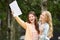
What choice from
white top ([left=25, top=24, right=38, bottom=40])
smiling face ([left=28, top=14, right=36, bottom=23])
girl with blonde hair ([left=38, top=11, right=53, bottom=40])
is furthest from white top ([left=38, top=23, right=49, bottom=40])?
smiling face ([left=28, top=14, right=36, bottom=23])

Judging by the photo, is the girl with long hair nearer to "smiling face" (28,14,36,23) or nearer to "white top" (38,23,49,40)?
"smiling face" (28,14,36,23)

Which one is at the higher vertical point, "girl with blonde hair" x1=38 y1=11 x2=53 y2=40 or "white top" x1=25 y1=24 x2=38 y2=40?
"girl with blonde hair" x1=38 y1=11 x2=53 y2=40

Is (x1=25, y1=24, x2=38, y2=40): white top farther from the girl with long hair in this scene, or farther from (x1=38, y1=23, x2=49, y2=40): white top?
(x1=38, y1=23, x2=49, y2=40): white top

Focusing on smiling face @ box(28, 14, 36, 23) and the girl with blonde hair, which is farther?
smiling face @ box(28, 14, 36, 23)

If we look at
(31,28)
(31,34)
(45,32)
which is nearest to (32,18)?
(31,28)

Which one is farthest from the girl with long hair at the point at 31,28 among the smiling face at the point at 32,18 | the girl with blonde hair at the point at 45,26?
the girl with blonde hair at the point at 45,26

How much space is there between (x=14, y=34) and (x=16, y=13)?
685cm

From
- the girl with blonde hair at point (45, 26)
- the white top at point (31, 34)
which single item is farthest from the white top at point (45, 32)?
the white top at point (31, 34)

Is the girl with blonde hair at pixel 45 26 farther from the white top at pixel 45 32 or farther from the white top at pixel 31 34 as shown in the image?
the white top at pixel 31 34

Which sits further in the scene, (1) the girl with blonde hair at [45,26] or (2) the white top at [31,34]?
(2) the white top at [31,34]

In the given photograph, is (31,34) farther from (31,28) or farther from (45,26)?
(45,26)

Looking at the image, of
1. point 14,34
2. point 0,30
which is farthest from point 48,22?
point 0,30

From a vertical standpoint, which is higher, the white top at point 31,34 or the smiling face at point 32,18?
the smiling face at point 32,18

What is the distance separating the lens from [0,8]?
1678cm
